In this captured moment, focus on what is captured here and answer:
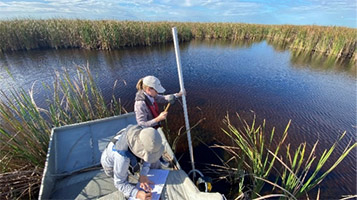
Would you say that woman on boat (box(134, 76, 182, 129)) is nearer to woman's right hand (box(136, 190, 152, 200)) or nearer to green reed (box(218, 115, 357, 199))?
woman's right hand (box(136, 190, 152, 200))

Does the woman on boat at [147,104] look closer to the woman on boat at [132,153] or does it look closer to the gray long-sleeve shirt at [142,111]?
the gray long-sleeve shirt at [142,111]

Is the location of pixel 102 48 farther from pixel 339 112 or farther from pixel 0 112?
pixel 339 112

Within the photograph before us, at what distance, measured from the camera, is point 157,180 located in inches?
96.7

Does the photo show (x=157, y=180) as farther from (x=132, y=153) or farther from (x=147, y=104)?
(x=147, y=104)

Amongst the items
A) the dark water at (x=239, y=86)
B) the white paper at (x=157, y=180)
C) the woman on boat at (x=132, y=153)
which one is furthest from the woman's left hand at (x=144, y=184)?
the dark water at (x=239, y=86)

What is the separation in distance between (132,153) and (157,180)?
884 mm

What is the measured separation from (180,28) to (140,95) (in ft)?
64.9

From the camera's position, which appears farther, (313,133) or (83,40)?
(83,40)

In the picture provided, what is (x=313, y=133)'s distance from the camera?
5.05 metres

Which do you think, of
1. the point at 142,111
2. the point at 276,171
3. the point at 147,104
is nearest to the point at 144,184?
the point at 142,111

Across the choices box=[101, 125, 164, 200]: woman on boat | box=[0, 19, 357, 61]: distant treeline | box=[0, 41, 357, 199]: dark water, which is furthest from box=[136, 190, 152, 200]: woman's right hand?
box=[0, 19, 357, 61]: distant treeline

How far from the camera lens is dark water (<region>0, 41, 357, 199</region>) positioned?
4.92 metres

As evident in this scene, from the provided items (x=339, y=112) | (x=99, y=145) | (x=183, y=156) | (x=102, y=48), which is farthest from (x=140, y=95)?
(x=102, y=48)

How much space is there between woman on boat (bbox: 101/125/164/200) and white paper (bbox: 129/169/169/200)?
14cm
